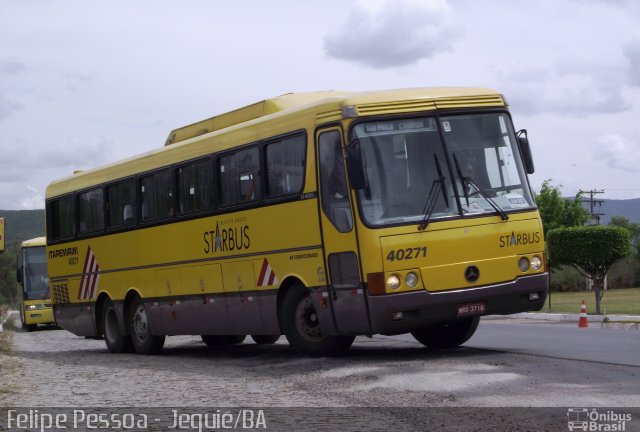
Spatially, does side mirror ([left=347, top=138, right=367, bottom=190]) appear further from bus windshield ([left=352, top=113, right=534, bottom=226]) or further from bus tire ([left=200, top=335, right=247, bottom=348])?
bus tire ([left=200, top=335, right=247, bottom=348])

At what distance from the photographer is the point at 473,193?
1465 cm

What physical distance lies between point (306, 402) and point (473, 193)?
14.6 feet

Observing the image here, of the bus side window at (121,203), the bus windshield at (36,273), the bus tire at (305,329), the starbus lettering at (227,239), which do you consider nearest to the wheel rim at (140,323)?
the bus side window at (121,203)

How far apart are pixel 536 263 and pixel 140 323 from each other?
27.7ft

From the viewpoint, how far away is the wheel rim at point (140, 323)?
20609 millimetres

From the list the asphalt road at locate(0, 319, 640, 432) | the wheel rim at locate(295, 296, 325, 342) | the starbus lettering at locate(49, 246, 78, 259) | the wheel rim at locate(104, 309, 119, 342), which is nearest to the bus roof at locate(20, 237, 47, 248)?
the starbus lettering at locate(49, 246, 78, 259)

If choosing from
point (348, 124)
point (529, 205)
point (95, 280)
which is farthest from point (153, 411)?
point (95, 280)

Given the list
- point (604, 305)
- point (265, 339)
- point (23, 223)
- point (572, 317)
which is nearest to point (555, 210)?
point (604, 305)

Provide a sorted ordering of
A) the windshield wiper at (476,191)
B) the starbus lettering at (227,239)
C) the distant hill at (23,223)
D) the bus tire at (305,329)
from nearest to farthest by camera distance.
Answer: the windshield wiper at (476,191) < the bus tire at (305,329) < the starbus lettering at (227,239) < the distant hill at (23,223)

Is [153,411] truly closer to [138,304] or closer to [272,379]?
[272,379]

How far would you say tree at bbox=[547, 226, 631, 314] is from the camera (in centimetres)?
3722

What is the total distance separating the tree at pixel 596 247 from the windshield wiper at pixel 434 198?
23252 mm

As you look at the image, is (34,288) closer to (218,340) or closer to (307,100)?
(218,340)

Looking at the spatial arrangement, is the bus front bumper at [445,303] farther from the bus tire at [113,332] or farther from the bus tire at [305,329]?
the bus tire at [113,332]
